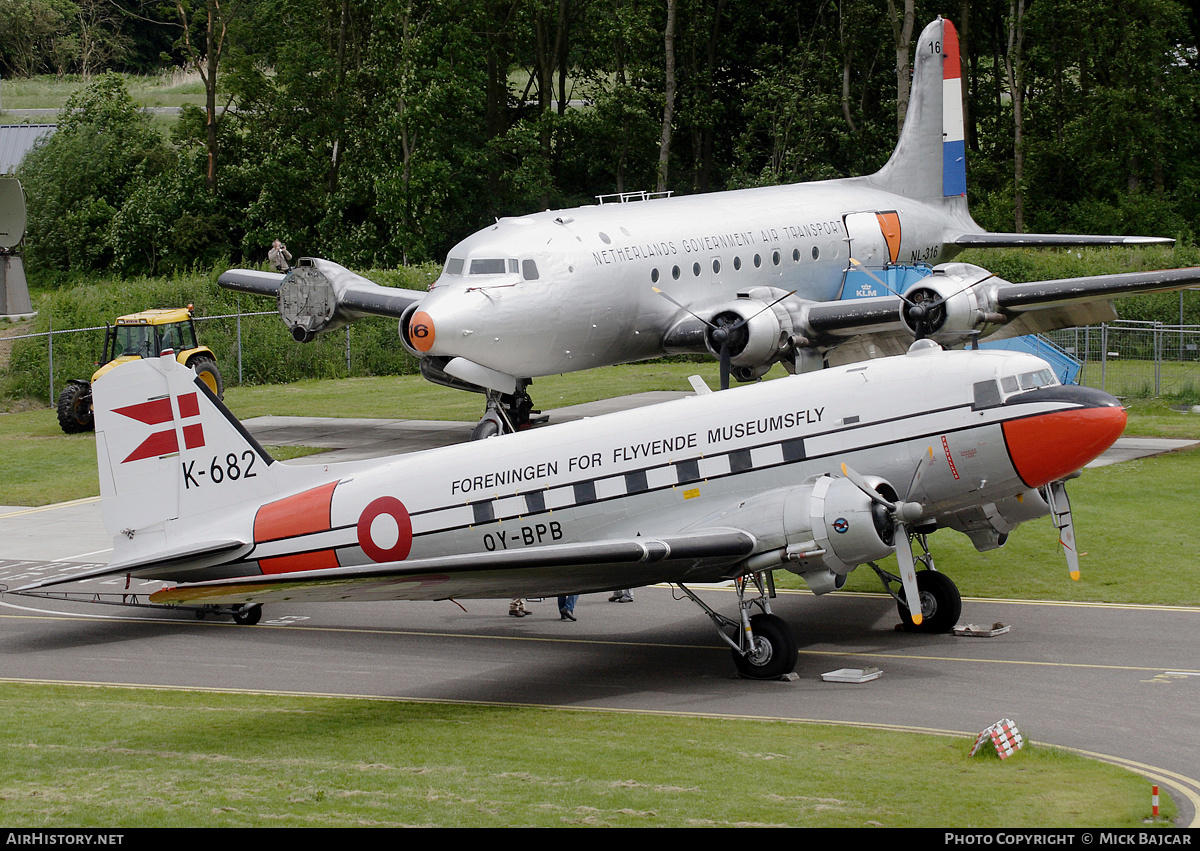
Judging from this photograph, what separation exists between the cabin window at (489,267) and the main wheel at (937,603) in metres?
13.6

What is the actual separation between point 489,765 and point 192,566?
715cm

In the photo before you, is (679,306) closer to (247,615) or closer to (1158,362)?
(247,615)

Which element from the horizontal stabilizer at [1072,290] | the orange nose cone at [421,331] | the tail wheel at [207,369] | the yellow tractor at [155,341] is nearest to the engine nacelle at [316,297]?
the tail wheel at [207,369]

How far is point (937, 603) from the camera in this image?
1884 centimetres

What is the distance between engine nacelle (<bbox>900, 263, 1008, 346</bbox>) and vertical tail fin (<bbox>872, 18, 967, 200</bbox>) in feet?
32.9

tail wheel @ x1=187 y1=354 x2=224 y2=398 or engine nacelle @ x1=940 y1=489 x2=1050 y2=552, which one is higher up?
tail wheel @ x1=187 y1=354 x2=224 y2=398

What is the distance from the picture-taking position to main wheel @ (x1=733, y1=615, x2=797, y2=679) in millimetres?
16797

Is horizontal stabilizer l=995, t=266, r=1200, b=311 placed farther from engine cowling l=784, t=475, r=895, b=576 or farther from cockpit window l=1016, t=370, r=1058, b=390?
engine cowling l=784, t=475, r=895, b=576

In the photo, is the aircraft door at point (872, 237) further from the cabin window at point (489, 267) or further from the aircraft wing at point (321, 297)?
the aircraft wing at point (321, 297)

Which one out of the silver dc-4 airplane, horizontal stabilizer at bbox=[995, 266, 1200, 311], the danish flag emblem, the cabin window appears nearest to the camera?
the silver dc-4 airplane

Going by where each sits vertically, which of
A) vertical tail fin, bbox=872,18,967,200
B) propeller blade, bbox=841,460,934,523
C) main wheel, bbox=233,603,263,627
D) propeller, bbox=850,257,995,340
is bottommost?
main wheel, bbox=233,603,263,627

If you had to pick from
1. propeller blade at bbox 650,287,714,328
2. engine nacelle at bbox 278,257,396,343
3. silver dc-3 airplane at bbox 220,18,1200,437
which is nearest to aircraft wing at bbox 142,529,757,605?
silver dc-3 airplane at bbox 220,18,1200,437

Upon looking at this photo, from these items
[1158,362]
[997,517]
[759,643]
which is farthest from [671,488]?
[1158,362]
